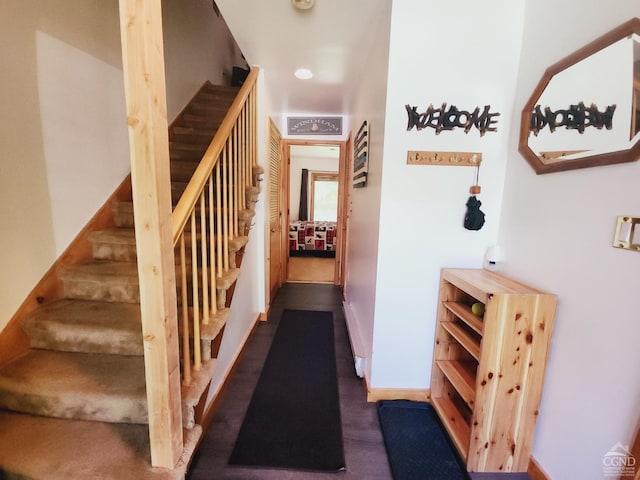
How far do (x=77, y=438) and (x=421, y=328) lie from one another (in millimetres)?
1736

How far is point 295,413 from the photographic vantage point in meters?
1.61

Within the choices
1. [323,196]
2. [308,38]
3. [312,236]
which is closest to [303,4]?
[308,38]

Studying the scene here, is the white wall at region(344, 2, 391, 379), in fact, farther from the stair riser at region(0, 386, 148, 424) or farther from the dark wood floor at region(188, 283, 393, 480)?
the stair riser at region(0, 386, 148, 424)

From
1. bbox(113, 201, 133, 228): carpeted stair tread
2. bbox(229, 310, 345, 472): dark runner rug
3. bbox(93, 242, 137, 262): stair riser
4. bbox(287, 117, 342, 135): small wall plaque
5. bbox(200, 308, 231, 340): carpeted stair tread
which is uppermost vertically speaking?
bbox(287, 117, 342, 135): small wall plaque

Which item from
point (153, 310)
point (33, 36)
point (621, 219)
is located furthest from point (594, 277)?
point (33, 36)

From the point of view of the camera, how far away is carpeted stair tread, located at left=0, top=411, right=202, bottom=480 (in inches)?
37.9

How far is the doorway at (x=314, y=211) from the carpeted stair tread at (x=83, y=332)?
2.78 meters

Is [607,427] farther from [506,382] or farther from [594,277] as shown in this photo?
[594,277]

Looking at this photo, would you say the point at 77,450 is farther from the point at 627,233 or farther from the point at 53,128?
the point at 627,233

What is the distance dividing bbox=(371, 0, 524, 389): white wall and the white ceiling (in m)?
Result: 0.40

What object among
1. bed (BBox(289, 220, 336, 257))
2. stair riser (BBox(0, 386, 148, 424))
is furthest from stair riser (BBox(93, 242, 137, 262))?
bed (BBox(289, 220, 336, 257))

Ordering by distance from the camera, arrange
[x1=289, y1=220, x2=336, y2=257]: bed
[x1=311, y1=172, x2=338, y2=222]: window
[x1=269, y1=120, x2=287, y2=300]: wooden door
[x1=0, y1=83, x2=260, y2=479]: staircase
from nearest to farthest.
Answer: [x1=0, y1=83, x2=260, y2=479]: staircase
[x1=269, y1=120, x2=287, y2=300]: wooden door
[x1=289, y1=220, x2=336, y2=257]: bed
[x1=311, y1=172, x2=338, y2=222]: window

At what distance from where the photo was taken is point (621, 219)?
90cm

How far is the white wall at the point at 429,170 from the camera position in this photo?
4.62 feet
